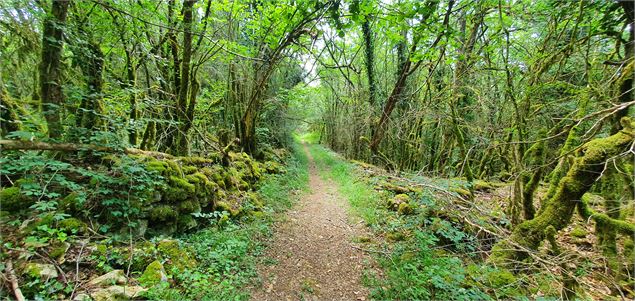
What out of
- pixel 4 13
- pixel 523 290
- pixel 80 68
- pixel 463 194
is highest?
pixel 4 13

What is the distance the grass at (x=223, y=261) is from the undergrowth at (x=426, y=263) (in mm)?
1817

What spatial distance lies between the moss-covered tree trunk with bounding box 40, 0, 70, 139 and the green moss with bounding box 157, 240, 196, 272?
6.94 ft

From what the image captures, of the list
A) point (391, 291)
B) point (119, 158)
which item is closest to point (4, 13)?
point (119, 158)

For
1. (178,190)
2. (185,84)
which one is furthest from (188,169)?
(185,84)

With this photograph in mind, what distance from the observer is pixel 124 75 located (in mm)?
5441

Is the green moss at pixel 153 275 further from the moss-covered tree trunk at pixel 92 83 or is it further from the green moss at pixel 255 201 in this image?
the green moss at pixel 255 201

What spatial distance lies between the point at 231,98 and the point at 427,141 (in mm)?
8529

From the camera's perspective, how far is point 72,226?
279cm

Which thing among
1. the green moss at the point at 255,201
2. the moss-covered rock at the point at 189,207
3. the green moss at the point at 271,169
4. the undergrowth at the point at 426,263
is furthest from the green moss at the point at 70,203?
the green moss at the point at 271,169

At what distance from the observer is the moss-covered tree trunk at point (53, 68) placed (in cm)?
319

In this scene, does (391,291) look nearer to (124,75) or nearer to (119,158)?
(119,158)

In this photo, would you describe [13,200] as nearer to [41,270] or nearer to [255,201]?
[41,270]

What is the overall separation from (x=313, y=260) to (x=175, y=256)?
2124 mm

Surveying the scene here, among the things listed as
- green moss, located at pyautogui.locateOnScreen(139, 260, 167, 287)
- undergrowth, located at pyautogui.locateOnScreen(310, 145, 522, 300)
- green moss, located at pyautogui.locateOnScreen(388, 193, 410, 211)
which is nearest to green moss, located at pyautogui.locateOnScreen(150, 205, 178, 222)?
green moss, located at pyautogui.locateOnScreen(139, 260, 167, 287)
